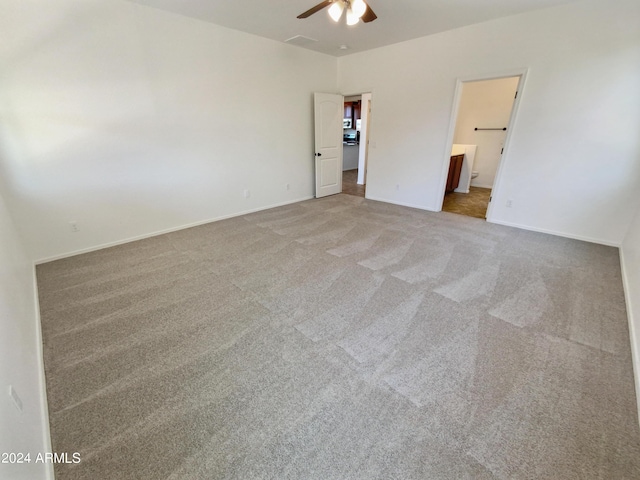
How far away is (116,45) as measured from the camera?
310 centimetres

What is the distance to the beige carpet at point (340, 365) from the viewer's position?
1.29 metres

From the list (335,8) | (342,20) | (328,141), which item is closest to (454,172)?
(328,141)

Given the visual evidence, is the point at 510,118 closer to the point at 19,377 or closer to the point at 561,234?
the point at 561,234

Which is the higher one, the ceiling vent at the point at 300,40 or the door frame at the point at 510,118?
the ceiling vent at the point at 300,40

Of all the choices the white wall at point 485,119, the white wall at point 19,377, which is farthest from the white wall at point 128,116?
the white wall at point 485,119

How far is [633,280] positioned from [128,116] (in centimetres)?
567

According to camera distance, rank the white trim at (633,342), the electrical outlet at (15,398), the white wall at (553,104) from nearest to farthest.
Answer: the electrical outlet at (15,398) → the white trim at (633,342) → the white wall at (553,104)

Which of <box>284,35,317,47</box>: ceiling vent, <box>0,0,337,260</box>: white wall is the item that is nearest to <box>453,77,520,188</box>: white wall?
<box>284,35,317,47</box>: ceiling vent

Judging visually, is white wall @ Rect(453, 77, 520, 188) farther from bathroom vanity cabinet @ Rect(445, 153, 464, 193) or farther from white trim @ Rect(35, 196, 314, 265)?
white trim @ Rect(35, 196, 314, 265)

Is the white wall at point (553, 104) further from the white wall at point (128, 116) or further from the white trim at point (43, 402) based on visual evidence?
the white trim at point (43, 402)

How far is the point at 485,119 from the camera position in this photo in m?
6.32

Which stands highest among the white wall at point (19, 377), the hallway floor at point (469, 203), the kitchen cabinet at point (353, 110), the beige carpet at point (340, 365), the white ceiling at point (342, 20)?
the white ceiling at point (342, 20)

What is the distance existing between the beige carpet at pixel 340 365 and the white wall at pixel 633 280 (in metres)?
0.06

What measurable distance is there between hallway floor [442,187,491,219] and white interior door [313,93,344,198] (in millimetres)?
2436
